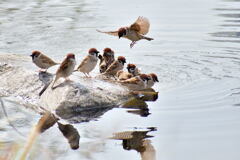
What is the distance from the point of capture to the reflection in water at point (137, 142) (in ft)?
20.8

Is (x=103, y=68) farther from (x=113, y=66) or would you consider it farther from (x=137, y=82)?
(x=137, y=82)

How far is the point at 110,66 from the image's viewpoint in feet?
31.7

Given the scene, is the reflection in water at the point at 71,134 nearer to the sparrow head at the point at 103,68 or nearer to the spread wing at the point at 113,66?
the spread wing at the point at 113,66

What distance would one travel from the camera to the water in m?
6.44

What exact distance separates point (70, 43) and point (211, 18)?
3848mm

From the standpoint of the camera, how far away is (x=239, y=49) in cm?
1132

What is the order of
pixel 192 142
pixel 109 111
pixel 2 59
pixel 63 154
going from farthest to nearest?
pixel 2 59 < pixel 109 111 < pixel 192 142 < pixel 63 154

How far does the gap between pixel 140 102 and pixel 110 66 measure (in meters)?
1.31

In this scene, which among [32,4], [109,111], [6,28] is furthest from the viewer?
[32,4]

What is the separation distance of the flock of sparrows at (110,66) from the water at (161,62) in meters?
0.36

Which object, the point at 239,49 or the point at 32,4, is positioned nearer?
the point at 239,49

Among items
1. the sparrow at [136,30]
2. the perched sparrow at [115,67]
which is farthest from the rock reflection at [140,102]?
the sparrow at [136,30]

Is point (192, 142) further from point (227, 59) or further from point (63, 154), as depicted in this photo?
point (227, 59)

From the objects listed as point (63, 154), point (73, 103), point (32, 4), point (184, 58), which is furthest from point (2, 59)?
point (32, 4)
